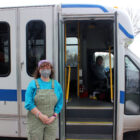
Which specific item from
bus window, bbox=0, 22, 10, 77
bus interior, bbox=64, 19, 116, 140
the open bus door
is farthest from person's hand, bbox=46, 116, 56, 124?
bus window, bbox=0, 22, 10, 77

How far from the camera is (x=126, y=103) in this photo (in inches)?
138

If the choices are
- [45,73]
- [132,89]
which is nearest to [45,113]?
[45,73]

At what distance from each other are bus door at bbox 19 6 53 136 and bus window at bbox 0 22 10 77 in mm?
275

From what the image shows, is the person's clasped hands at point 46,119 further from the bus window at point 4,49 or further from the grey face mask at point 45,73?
the bus window at point 4,49

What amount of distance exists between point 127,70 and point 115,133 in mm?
1240

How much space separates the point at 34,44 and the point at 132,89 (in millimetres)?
2119

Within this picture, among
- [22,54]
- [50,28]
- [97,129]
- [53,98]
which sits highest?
[50,28]

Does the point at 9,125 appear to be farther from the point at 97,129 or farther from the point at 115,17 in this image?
the point at 115,17

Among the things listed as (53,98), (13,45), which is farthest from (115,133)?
(13,45)

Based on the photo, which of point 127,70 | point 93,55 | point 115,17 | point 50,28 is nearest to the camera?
point 115,17

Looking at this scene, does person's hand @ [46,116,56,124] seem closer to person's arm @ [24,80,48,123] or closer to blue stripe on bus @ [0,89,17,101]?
person's arm @ [24,80,48,123]

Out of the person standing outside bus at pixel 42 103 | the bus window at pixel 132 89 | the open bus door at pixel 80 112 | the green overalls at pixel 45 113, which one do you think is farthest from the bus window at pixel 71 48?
the green overalls at pixel 45 113

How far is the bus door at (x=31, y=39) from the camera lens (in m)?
3.33

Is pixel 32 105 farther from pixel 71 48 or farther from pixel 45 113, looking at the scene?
pixel 71 48
